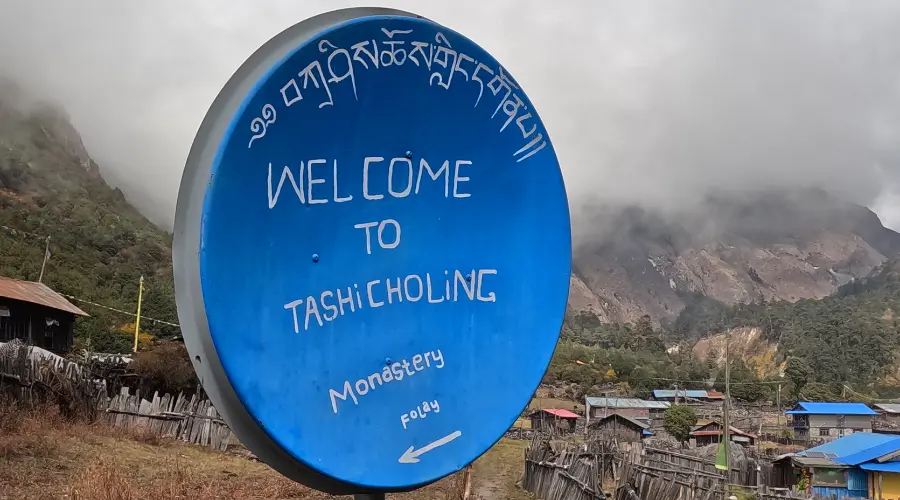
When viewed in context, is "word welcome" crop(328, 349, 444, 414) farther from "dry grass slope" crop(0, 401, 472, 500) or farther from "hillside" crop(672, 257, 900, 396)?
"hillside" crop(672, 257, 900, 396)

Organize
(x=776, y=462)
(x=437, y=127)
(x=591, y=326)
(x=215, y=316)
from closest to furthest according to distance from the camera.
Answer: (x=215, y=316) → (x=437, y=127) → (x=776, y=462) → (x=591, y=326)

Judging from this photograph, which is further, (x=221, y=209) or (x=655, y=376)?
(x=655, y=376)

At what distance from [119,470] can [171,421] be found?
7.65 meters

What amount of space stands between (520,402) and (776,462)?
85.8 feet

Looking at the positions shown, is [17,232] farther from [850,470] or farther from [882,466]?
[882,466]

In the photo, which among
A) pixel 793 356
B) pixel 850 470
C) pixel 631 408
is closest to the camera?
pixel 850 470

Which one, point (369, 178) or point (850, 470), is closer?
point (369, 178)

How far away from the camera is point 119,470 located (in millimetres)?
8844

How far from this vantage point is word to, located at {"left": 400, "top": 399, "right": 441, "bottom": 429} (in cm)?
175

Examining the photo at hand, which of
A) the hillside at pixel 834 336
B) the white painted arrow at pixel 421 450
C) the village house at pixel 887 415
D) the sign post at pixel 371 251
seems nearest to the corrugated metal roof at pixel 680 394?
the hillside at pixel 834 336

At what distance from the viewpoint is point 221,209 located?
144cm

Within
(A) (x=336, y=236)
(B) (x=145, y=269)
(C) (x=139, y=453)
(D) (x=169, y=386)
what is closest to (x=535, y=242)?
(A) (x=336, y=236)

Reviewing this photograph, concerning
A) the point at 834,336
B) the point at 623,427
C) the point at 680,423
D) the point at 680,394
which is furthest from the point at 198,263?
the point at 834,336

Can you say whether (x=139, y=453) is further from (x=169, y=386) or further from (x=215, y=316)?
(x=215, y=316)
